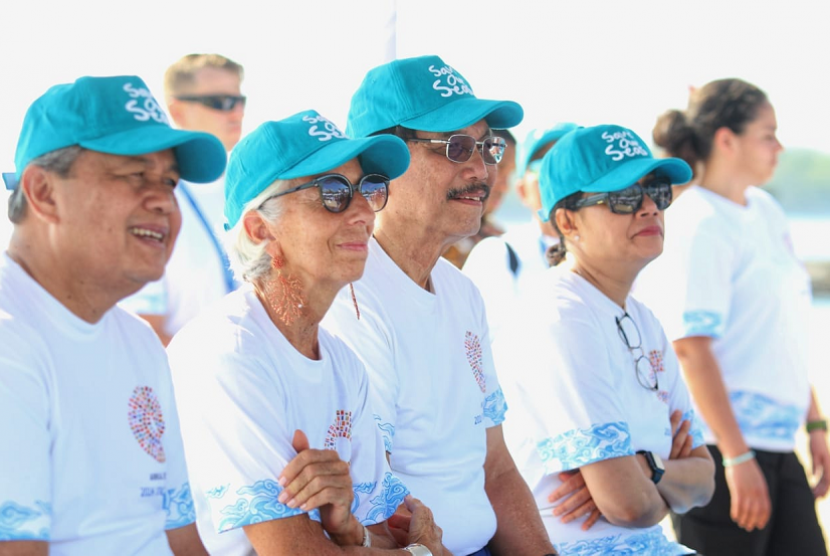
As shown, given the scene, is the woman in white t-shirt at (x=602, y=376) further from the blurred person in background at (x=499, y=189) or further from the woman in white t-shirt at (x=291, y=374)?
the blurred person in background at (x=499, y=189)

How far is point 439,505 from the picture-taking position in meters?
2.29

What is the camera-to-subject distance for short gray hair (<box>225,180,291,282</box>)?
207cm

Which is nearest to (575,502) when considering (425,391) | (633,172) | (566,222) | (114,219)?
(425,391)

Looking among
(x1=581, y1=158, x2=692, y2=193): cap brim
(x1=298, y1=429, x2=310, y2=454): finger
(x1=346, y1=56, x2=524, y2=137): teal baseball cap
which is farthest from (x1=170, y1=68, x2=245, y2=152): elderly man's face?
(x1=298, y1=429, x2=310, y2=454): finger

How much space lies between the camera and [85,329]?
1638mm

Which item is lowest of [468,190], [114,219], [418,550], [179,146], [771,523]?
[771,523]

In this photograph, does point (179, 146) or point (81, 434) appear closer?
point (81, 434)

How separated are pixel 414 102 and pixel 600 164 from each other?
27.5 inches

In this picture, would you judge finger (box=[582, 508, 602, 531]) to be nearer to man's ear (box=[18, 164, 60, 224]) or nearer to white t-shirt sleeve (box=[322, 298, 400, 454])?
white t-shirt sleeve (box=[322, 298, 400, 454])

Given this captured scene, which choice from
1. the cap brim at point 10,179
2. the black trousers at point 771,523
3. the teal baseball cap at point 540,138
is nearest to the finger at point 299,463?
the cap brim at point 10,179

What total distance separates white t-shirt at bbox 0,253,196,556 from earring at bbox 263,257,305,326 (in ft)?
1.05

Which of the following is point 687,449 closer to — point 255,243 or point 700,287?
point 700,287

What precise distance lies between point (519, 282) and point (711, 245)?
0.74 m

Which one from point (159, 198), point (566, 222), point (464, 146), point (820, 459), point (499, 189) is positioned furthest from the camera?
point (499, 189)
